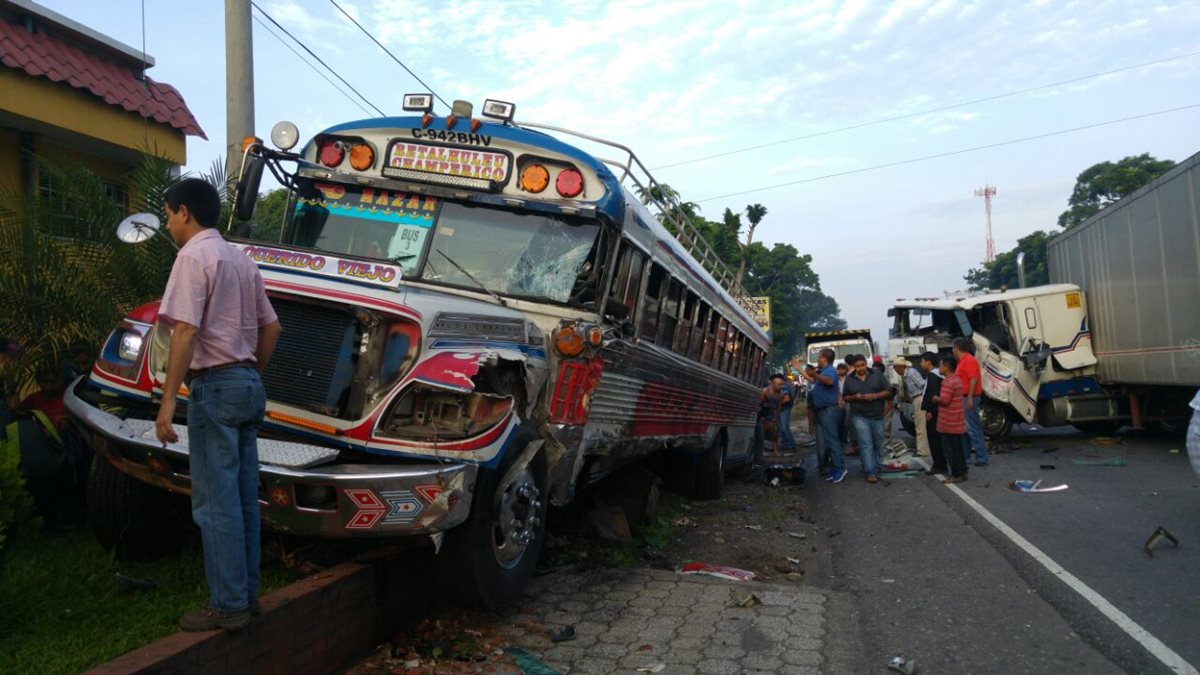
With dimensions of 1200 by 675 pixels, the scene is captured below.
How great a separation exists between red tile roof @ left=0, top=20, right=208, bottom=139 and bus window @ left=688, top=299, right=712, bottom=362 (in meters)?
7.22

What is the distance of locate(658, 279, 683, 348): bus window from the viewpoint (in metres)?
7.34

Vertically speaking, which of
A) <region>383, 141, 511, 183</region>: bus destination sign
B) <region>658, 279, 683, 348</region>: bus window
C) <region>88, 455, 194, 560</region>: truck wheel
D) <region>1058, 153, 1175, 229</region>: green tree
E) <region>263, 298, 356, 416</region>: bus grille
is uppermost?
<region>1058, 153, 1175, 229</region>: green tree

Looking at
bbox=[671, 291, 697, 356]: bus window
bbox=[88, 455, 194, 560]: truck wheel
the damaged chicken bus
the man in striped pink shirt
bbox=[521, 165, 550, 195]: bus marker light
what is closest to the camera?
the damaged chicken bus

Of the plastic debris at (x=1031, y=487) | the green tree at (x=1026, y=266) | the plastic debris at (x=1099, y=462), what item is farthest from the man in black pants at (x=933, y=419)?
the green tree at (x=1026, y=266)

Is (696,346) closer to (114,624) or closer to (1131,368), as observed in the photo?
(114,624)

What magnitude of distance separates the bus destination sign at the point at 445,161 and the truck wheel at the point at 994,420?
12.2 meters

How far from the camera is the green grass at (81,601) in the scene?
344 cm

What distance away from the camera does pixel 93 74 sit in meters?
10.5

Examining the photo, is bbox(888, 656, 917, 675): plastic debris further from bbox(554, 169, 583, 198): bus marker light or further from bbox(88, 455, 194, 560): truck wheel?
bbox(88, 455, 194, 560): truck wheel

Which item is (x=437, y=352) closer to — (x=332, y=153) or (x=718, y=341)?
(x=332, y=153)

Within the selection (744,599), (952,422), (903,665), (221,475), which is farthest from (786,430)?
(221,475)

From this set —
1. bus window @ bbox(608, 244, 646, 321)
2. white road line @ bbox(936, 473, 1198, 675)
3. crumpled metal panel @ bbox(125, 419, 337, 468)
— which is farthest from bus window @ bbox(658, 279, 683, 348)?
crumpled metal panel @ bbox(125, 419, 337, 468)

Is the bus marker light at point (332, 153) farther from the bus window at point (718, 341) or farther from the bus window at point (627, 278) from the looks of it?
the bus window at point (718, 341)

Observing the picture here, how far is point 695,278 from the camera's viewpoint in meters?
8.64
